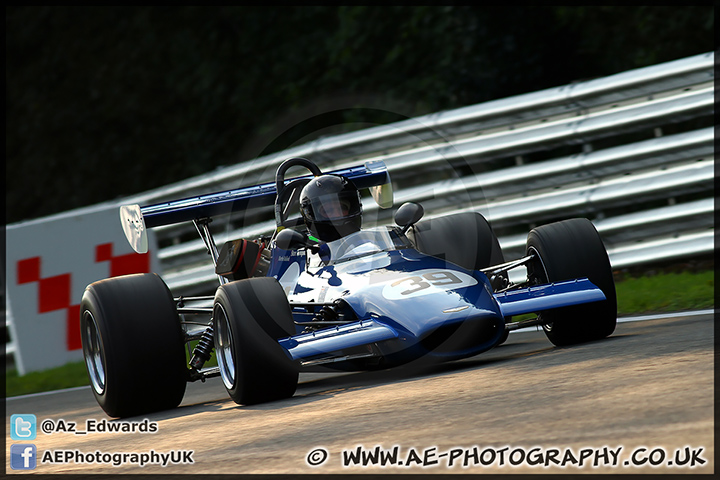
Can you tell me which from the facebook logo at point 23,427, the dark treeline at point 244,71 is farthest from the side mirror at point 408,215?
the dark treeline at point 244,71

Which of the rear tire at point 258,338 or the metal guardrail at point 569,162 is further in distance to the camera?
the metal guardrail at point 569,162

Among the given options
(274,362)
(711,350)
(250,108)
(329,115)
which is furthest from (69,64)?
(711,350)

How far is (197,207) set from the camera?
319 inches

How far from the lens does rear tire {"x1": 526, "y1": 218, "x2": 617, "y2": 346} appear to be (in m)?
6.66

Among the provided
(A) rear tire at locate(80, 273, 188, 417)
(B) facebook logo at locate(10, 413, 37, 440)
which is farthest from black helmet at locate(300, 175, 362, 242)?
(B) facebook logo at locate(10, 413, 37, 440)

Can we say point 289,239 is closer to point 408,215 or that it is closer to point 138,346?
point 408,215

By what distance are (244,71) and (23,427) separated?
1267 centimetres

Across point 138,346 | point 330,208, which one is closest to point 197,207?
point 330,208

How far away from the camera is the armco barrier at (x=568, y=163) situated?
10.0 m

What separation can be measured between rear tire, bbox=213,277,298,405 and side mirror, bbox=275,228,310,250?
564 mm

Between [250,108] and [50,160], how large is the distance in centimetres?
478

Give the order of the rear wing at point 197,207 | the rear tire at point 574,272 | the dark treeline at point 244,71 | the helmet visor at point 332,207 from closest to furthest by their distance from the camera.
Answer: the rear tire at point 574,272 → the helmet visor at point 332,207 → the rear wing at point 197,207 → the dark treeline at point 244,71

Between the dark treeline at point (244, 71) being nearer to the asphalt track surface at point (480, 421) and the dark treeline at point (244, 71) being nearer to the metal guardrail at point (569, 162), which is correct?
the metal guardrail at point (569, 162)

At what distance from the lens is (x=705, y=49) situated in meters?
14.9
